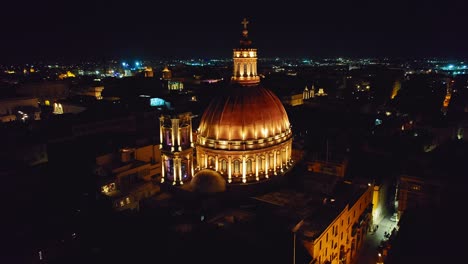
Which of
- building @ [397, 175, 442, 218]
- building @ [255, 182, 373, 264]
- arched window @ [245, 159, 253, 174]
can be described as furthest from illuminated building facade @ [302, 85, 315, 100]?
arched window @ [245, 159, 253, 174]

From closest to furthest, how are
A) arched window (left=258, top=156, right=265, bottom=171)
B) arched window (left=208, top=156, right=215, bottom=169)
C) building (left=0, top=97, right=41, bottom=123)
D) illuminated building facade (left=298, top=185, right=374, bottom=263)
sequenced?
illuminated building facade (left=298, top=185, right=374, bottom=263) < arched window (left=258, top=156, right=265, bottom=171) < arched window (left=208, top=156, right=215, bottom=169) < building (left=0, top=97, right=41, bottom=123)

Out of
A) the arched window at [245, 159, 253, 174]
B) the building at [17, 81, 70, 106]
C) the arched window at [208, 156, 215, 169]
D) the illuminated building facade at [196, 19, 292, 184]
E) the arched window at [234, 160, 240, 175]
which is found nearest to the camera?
the illuminated building facade at [196, 19, 292, 184]

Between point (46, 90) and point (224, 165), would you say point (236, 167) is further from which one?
point (46, 90)

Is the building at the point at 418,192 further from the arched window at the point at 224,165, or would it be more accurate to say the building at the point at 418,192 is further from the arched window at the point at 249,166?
the arched window at the point at 224,165

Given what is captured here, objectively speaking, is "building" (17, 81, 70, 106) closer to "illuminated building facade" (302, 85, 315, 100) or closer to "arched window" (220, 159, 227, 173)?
"illuminated building facade" (302, 85, 315, 100)

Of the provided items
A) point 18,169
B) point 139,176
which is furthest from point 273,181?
point 18,169
